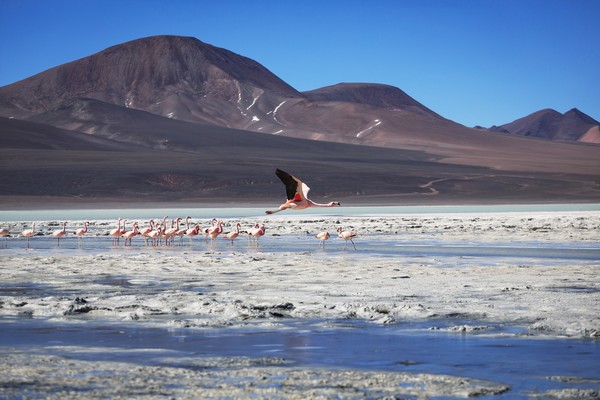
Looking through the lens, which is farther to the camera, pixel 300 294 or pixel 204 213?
pixel 204 213

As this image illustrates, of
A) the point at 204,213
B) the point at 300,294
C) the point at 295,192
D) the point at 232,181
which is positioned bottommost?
the point at 300,294

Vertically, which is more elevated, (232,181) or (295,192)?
(232,181)

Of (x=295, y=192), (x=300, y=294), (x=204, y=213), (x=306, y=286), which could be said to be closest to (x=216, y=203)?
(x=204, y=213)

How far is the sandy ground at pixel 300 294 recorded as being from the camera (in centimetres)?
759

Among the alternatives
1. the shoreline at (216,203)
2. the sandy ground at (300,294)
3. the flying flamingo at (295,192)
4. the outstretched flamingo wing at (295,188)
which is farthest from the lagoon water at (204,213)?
the sandy ground at (300,294)

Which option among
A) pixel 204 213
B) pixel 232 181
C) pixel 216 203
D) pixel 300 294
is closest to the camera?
pixel 300 294

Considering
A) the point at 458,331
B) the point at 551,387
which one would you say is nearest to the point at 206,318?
the point at 458,331

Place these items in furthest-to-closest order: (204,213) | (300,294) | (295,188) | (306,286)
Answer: (204,213), (295,188), (306,286), (300,294)

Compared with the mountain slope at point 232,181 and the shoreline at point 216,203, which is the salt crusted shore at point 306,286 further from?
the mountain slope at point 232,181

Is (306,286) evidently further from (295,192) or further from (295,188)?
(295,192)

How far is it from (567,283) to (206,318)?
223 inches

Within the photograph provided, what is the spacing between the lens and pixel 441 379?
7.55 meters

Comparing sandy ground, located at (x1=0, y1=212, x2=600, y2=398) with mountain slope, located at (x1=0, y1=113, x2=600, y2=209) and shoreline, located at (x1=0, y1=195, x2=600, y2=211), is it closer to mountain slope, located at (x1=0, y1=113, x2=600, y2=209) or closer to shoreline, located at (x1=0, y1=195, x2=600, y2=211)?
shoreline, located at (x1=0, y1=195, x2=600, y2=211)

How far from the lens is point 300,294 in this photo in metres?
12.9
